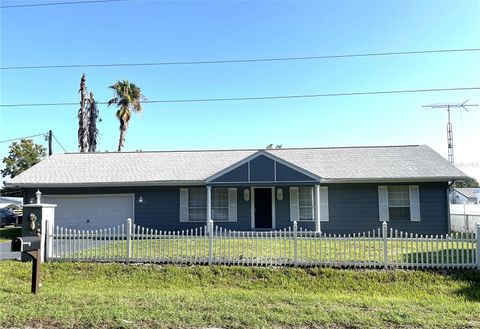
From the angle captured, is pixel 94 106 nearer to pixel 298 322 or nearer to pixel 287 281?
pixel 287 281

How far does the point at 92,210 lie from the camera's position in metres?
19.4

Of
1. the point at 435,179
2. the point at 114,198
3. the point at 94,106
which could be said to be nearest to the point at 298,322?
the point at 435,179

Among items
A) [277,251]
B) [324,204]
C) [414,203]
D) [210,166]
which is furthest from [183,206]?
[414,203]

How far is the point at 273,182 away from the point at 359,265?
7.89 meters

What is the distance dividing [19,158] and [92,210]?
27.2 m

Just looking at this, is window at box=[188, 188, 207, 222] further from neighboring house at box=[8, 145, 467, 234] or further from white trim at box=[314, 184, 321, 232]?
white trim at box=[314, 184, 321, 232]

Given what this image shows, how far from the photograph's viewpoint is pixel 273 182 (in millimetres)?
17516

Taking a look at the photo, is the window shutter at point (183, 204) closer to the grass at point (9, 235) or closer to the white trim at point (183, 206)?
the white trim at point (183, 206)

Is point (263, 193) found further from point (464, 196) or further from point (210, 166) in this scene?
→ point (464, 196)

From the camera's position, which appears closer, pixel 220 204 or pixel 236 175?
pixel 236 175

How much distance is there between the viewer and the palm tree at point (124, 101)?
111 ft

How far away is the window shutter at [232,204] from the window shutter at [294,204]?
2523 mm

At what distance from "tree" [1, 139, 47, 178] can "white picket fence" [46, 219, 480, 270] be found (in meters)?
34.9

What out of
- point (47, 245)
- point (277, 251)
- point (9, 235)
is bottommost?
point (9, 235)
